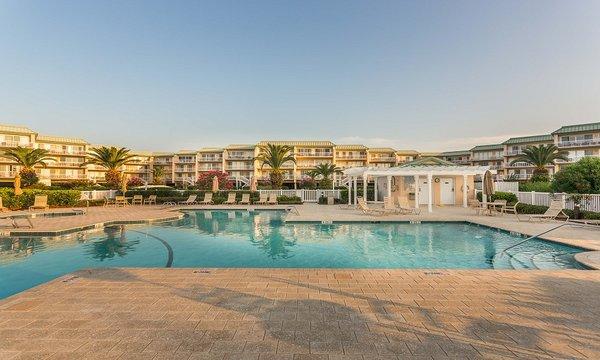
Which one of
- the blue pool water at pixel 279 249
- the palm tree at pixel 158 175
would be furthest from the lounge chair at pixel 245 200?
the palm tree at pixel 158 175

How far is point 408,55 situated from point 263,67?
32.2 feet

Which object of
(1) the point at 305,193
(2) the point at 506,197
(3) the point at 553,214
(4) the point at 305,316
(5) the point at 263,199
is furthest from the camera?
(1) the point at 305,193

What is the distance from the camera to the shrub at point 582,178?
15203mm

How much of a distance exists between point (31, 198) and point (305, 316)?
79.9 ft

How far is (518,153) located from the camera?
57.6 m

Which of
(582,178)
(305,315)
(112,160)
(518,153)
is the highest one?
(518,153)

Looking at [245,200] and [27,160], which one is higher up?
[27,160]

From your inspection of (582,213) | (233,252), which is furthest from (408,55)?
(233,252)

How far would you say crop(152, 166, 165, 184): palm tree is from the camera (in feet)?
219

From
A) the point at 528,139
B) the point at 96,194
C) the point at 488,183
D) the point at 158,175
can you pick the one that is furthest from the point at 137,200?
the point at 528,139

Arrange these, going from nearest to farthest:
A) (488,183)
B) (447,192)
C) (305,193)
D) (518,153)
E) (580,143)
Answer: (488,183), (447,192), (305,193), (580,143), (518,153)

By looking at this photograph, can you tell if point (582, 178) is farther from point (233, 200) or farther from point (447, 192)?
point (233, 200)

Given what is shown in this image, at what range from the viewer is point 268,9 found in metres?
17.3

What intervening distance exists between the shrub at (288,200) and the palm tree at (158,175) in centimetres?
4978
